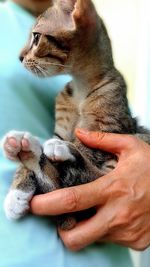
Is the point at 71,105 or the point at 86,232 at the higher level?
the point at 71,105

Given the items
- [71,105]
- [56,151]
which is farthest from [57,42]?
[56,151]

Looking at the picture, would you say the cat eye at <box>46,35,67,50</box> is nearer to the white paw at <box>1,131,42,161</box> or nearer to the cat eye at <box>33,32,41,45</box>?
the cat eye at <box>33,32,41,45</box>

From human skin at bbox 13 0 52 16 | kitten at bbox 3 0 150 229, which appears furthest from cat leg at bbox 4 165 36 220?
human skin at bbox 13 0 52 16

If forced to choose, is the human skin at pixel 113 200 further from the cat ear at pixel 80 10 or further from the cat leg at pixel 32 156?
the cat ear at pixel 80 10

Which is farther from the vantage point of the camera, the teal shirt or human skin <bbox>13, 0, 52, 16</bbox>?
human skin <bbox>13, 0, 52, 16</bbox>

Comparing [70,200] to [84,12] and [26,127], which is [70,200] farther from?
[84,12]
